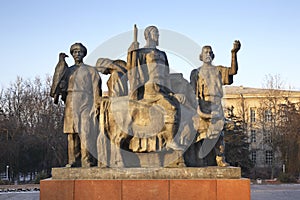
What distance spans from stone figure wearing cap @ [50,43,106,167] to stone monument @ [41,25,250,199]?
0.02 metres

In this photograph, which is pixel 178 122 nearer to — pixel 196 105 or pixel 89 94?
pixel 196 105

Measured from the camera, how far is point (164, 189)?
8461mm

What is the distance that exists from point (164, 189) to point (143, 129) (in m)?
1.40

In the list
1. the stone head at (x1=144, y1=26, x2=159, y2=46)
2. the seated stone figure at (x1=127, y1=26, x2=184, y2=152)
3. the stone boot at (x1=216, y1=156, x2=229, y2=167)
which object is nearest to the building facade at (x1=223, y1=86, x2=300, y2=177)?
the stone head at (x1=144, y1=26, x2=159, y2=46)

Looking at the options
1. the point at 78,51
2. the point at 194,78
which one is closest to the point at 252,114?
the point at 194,78

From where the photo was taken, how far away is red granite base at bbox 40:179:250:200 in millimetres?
8430

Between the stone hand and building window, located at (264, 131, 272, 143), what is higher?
the stone hand

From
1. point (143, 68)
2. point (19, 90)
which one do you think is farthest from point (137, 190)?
point (19, 90)

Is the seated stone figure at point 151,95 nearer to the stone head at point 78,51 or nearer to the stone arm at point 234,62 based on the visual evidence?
A: the stone head at point 78,51

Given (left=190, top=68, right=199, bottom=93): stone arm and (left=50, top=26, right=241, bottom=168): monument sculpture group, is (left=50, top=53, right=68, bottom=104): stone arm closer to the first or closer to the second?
(left=50, top=26, right=241, bottom=168): monument sculpture group

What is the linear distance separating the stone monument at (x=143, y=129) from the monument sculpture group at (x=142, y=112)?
21 millimetres

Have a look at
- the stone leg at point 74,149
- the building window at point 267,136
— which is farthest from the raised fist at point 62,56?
the building window at point 267,136

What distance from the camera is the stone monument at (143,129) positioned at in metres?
8.51

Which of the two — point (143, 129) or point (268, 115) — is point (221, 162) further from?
point (268, 115)
